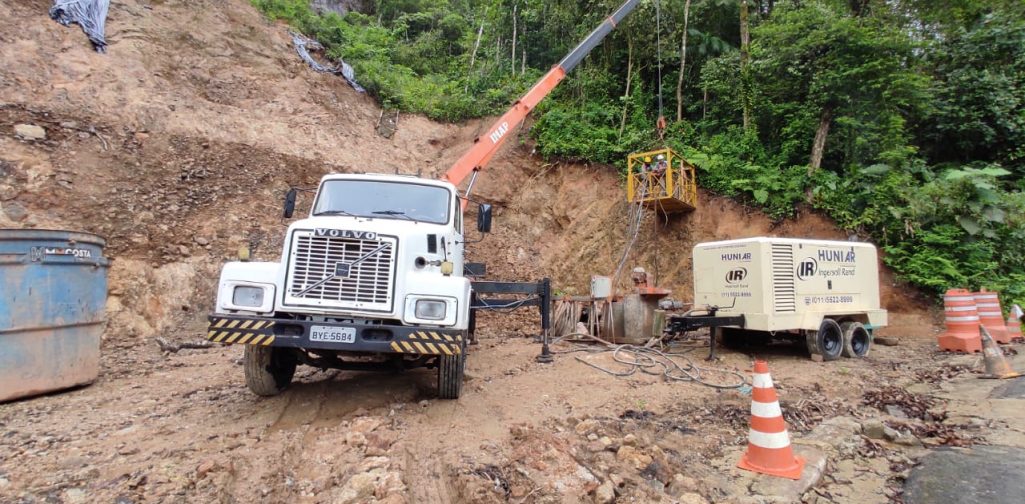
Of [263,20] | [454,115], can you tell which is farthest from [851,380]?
[263,20]

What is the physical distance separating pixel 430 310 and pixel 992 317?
11.2 metres

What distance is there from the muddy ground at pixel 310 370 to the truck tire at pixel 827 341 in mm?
300

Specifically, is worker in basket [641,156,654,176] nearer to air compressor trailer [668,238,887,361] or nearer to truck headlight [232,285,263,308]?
air compressor trailer [668,238,887,361]

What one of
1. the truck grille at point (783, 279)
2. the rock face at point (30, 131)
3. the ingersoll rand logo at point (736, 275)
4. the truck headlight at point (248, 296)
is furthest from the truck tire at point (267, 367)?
the rock face at point (30, 131)

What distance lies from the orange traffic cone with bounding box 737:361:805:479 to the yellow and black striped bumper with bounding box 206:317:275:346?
3.96m

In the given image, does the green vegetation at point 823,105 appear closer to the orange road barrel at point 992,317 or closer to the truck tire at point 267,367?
the orange road barrel at point 992,317

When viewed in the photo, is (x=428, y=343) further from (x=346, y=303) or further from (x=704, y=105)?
(x=704, y=105)

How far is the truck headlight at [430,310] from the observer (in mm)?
4617

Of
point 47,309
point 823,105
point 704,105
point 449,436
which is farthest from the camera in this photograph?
point 704,105

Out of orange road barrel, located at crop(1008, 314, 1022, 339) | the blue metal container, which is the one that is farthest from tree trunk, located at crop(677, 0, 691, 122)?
the blue metal container

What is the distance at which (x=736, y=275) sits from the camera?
8.38 meters

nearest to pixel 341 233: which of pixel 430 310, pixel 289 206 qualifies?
pixel 430 310

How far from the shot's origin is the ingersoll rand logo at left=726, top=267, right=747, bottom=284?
8.26 meters

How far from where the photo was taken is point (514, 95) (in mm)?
19047
